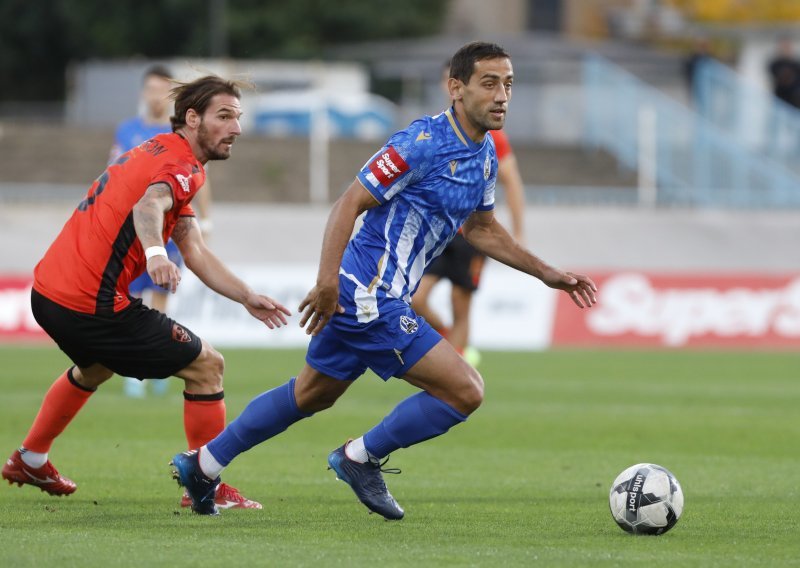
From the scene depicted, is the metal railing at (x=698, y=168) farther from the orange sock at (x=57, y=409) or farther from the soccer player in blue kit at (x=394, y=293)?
the soccer player in blue kit at (x=394, y=293)

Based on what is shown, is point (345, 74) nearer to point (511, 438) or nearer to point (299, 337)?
point (299, 337)

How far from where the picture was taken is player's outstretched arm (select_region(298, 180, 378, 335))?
22.6 ft

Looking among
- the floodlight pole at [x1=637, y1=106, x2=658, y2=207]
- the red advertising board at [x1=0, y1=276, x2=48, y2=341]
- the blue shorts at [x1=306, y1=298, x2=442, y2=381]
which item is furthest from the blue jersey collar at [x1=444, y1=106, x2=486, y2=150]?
the floodlight pole at [x1=637, y1=106, x2=658, y2=207]

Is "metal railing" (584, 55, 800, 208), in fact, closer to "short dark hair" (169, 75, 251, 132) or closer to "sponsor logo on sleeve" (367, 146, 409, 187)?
"short dark hair" (169, 75, 251, 132)

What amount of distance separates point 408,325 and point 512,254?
0.89 meters

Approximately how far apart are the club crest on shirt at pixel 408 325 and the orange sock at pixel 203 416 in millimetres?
1144

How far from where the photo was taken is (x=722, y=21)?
151 ft

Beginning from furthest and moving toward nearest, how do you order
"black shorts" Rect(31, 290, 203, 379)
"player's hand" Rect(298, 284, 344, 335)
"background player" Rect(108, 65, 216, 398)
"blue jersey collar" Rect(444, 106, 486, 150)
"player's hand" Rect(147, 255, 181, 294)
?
"background player" Rect(108, 65, 216, 398) → "black shorts" Rect(31, 290, 203, 379) → "blue jersey collar" Rect(444, 106, 486, 150) → "player's hand" Rect(298, 284, 344, 335) → "player's hand" Rect(147, 255, 181, 294)

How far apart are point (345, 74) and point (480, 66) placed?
39.9m

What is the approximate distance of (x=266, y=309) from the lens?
7230 mm

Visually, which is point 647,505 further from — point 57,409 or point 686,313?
point 686,313

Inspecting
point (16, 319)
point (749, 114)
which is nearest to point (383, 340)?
point (16, 319)

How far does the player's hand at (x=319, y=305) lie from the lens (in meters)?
6.94

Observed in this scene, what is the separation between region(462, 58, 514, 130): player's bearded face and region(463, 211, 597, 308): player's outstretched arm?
0.67 metres
